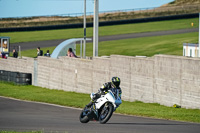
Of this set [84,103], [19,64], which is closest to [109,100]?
[84,103]

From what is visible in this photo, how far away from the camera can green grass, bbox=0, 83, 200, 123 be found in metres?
19.6

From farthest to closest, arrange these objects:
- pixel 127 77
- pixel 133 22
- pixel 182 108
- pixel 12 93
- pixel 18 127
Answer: pixel 133 22, pixel 12 93, pixel 127 77, pixel 182 108, pixel 18 127

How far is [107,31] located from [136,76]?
42431mm

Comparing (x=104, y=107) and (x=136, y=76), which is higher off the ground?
(x=136, y=76)

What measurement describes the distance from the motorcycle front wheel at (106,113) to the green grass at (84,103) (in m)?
4.17

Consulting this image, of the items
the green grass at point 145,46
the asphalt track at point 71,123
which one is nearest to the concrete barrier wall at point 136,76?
the asphalt track at point 71,123

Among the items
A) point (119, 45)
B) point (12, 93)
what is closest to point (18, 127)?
point (12, 93)

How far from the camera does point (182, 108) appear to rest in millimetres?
22344

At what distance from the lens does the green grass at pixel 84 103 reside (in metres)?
19.6

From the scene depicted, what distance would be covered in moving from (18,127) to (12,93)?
50.1 ft

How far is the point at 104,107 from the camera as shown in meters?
15.5

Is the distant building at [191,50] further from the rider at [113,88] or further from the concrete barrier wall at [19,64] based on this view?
the rider at [113,88]

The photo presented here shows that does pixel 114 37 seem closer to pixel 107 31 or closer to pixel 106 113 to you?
pixel 107 31

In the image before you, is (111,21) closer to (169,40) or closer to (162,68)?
(169,40)
